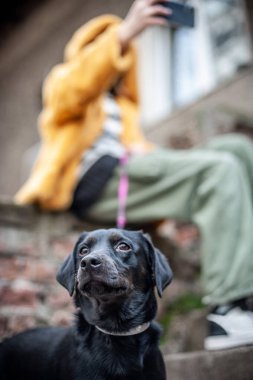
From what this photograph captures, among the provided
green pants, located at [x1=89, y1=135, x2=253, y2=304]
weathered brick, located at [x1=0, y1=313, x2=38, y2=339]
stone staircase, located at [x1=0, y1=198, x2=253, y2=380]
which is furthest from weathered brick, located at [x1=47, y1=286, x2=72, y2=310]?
green pants, located at [x1=89, y1=135, x2=253, y2=304]

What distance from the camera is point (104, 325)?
1.71 m

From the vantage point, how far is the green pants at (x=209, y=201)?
2.10 m

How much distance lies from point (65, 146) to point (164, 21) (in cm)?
88

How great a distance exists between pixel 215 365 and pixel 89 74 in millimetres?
1598

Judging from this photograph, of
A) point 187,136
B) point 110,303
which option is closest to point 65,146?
point 110,303

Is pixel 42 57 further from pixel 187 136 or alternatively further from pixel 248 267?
pixel 248 267

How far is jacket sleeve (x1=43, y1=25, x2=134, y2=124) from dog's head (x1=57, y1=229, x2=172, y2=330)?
3.11 feet

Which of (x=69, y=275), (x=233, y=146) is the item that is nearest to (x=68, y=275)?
(x=69, y=275)

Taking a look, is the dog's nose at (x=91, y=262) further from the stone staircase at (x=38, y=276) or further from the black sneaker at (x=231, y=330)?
the stone staircase at (x=38, y=276)

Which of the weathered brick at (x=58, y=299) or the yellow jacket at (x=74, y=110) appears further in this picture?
the weathered brick at (x=58, y=299)

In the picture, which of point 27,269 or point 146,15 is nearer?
point 146,15

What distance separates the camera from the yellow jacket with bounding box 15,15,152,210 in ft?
8.20

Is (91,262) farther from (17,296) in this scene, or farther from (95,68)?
(95,68)

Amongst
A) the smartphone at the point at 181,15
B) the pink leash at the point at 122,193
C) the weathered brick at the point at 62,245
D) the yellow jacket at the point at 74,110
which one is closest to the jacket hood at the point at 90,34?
the yellow jacket at the point at 74,110
